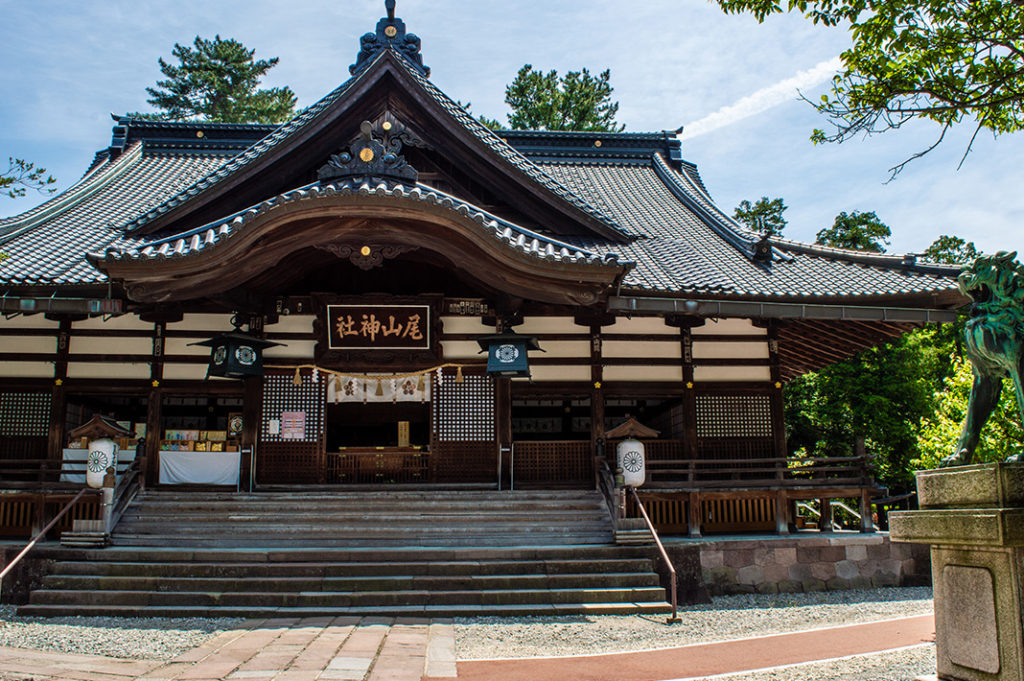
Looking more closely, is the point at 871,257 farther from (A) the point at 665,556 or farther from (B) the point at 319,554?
(B) the point at 319,554

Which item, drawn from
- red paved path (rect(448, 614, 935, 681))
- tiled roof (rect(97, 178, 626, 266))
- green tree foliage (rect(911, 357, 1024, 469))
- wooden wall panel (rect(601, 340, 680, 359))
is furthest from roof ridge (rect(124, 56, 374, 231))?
green tree foliage (rect(911, 357, 1024, 469))

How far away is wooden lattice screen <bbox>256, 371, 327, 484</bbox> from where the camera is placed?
1344cm

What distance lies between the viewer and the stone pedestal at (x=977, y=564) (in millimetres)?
4594

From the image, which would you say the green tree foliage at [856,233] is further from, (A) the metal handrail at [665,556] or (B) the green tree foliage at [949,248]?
(A) the metal handrail at [665,556]

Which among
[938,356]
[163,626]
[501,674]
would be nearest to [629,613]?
[501,674]

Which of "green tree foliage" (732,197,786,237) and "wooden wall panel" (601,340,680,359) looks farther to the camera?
"green tree foliage" (732,197,786,237)

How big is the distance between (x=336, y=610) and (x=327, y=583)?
2.02 ft

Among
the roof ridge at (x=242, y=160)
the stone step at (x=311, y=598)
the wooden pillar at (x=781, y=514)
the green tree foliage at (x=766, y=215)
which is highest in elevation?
the green tree foliage at (x=766, y=215)

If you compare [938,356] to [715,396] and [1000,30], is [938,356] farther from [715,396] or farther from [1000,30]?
[1000,30]

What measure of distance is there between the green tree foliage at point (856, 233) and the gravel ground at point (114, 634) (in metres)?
36.3

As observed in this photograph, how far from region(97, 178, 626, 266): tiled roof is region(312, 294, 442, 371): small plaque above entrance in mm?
2429

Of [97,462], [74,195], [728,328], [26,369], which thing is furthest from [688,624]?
[74,195]

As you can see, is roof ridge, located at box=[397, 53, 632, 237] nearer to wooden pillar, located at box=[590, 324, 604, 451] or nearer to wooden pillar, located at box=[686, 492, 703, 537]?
wooden pillar, located at box=[590, 324, 604, 451]

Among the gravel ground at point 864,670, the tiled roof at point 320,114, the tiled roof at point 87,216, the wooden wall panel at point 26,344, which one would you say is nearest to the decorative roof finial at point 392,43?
the tiled roof at point 320,114
